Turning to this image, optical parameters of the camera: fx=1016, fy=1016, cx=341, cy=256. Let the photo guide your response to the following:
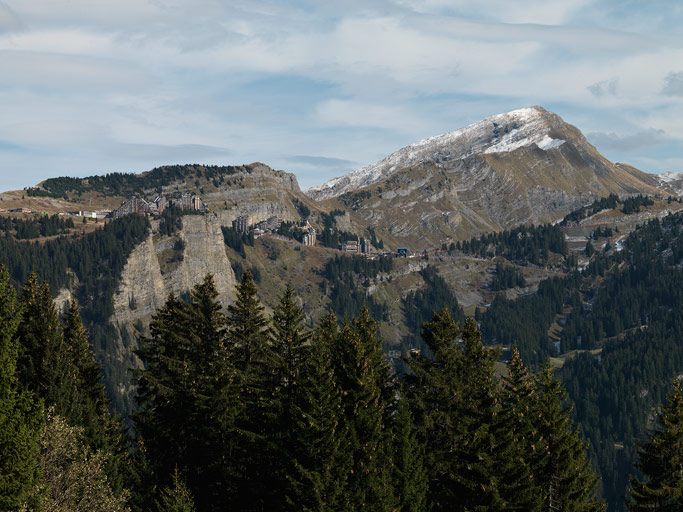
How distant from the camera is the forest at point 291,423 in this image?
66.9 metres

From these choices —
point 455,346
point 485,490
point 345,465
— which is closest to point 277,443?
point 345,465

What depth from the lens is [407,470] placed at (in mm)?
72688

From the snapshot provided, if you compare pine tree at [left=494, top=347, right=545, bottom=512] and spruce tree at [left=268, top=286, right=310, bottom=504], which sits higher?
spruce tree at [left=268, top=286, right=310, bottom=504]

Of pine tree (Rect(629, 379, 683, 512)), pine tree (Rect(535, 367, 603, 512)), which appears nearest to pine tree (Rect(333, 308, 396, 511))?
pine tree (Rect(535, 367, 603, 512))

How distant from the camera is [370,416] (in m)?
69.7

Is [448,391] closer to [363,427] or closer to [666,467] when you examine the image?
[363,427]

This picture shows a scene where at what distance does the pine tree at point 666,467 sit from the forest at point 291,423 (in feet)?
14.9

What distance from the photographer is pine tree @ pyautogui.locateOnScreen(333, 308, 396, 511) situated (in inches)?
2645

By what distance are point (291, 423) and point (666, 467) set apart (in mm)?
28342

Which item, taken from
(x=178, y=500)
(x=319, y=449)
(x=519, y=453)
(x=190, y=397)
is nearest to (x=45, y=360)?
(x=190, y=397)

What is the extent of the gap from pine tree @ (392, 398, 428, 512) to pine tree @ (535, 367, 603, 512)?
9.42 m

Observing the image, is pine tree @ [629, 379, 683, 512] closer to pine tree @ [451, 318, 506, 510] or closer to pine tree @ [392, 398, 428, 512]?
pine tree @ [451, 318, 506, 510]

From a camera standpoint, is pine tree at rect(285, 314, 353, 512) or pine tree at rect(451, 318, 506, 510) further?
pine tree at rect(451, 318, 506, 510)

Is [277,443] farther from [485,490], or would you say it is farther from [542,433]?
[542,433]
